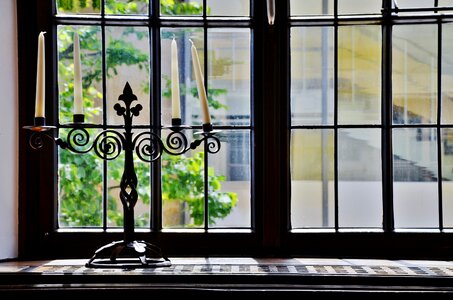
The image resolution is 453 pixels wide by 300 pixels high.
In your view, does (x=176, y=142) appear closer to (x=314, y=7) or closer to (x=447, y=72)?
(x=314, y=7)

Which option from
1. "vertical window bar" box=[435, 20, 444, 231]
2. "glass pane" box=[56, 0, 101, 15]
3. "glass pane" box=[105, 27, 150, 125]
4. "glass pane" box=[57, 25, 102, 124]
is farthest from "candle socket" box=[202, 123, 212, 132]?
"vertical window bar" box=[435, 20, 444, 231]

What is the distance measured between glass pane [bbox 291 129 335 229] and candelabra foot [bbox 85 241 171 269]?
1.71 ft

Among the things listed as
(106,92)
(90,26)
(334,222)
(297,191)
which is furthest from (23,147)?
(334,222)

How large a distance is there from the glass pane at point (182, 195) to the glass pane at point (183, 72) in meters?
0.09

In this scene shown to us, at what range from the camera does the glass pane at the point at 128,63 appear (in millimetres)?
2305

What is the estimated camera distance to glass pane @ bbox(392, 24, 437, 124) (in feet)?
7.50

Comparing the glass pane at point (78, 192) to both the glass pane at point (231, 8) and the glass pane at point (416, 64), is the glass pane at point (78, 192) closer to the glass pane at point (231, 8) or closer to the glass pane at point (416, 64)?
the glass pane at point (231, 8)

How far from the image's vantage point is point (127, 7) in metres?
2.32

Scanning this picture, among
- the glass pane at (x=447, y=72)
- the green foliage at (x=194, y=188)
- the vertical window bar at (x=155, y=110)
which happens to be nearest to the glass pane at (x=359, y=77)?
the glass pane at (x=447, y=72)

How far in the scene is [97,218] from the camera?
7.56ft

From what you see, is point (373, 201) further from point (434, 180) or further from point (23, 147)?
point (23, 147)

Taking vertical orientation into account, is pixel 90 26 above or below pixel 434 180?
above
